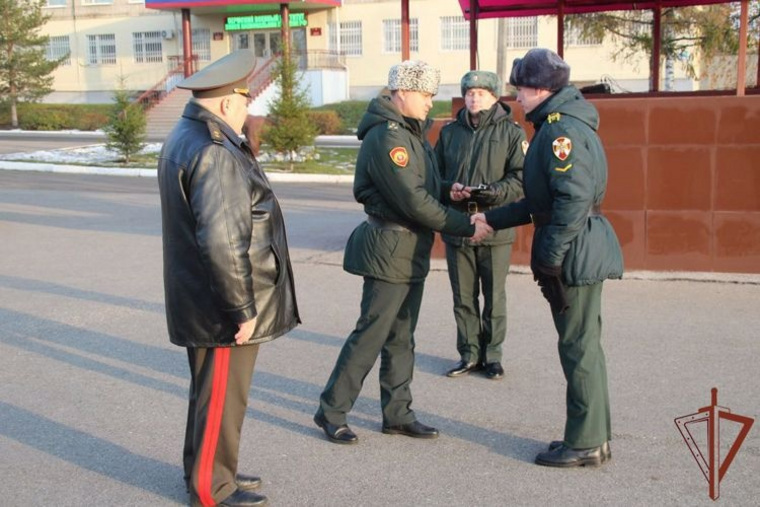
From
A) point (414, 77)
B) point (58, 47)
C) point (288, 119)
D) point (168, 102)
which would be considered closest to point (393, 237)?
point (414, 77)

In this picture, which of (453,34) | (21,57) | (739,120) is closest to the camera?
(739,120)

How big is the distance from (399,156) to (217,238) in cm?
126

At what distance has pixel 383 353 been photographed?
4773 millimetres

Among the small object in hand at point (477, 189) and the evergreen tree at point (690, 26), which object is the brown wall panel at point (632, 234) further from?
the evergreen tree at point (690, 26)

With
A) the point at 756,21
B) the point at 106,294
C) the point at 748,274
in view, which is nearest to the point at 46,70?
the point at 756,21

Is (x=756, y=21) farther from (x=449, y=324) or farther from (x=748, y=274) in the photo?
(x=449, y=324)

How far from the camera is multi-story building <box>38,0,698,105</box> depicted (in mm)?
39031

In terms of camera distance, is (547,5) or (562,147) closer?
(562,147)

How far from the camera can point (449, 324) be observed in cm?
694

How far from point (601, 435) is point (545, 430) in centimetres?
52

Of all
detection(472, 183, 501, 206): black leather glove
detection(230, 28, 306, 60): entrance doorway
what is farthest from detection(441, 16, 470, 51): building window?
detection(472, 183, 501, 206): black leather glove

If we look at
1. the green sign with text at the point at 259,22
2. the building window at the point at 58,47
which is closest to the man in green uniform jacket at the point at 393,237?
the green sign with text at the point at 259,22

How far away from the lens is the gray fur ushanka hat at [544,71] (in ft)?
13.6

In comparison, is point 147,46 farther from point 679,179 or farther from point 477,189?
point 477,189
